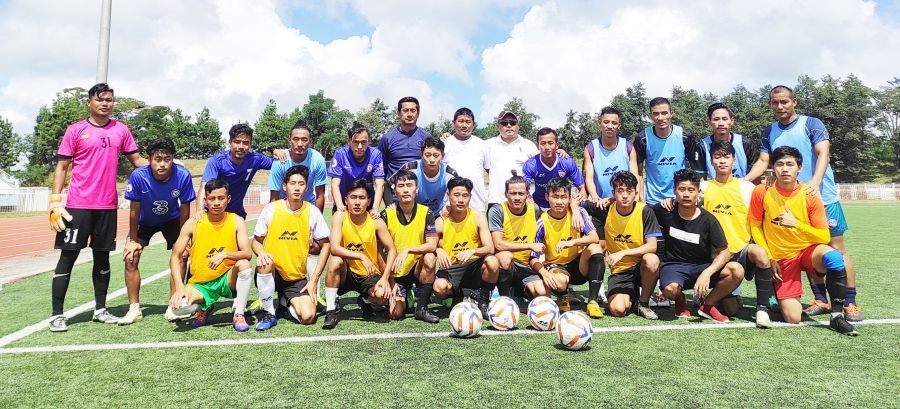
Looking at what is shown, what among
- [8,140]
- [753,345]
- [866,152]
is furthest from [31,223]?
[866,152]

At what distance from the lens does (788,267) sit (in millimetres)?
4738

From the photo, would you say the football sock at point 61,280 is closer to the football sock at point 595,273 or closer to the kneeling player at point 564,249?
the kneeling player at point 564,249

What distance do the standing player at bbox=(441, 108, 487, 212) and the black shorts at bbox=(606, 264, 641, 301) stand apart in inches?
71.2

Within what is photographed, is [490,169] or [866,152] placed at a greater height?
[866,152]

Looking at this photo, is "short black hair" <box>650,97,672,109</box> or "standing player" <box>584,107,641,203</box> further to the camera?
"standing player" <box>584,107,641,203</box>

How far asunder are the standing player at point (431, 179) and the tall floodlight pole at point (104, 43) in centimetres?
469

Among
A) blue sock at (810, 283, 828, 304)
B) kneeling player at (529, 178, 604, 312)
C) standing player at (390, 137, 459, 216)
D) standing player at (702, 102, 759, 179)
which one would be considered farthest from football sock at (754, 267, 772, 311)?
standing player at (390, 137, 459, 216)

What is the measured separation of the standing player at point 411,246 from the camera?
487 centimetres

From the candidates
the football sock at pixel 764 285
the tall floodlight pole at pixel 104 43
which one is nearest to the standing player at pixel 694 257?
the football sock at pixel 764 285

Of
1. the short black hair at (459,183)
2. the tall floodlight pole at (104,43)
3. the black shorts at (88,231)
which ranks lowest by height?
the black shorts at (88,231)

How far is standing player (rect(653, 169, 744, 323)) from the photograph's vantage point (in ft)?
15.4

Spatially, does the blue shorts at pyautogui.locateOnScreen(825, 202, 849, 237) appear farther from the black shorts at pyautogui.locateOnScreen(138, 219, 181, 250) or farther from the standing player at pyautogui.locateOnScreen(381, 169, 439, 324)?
the black shorts at pyautogui.locateOnScreen(138, 219, 181, 250)

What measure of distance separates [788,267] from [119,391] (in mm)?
5501

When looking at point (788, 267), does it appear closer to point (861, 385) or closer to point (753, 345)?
point (753, 345)
